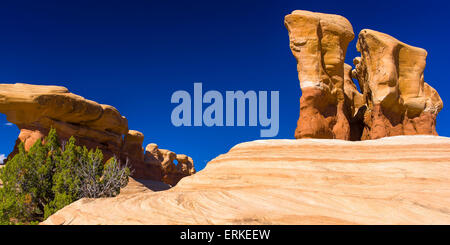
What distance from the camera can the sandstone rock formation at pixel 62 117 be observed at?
76.0 ft

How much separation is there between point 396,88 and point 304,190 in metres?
22.2

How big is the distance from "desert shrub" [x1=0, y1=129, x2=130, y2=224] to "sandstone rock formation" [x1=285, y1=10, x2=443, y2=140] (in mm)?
16705

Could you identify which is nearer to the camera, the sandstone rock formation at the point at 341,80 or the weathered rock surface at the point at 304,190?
the weathered rock surface at the point at 304,190

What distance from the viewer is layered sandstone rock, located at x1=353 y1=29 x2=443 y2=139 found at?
914 inches

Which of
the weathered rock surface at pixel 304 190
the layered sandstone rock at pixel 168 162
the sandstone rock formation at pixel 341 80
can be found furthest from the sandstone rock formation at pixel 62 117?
the weathered rock surface at pixel 304 190

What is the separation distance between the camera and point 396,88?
23.3 metres

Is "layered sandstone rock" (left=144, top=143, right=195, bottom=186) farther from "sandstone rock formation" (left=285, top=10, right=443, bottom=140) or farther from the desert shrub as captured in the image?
the desert shrub

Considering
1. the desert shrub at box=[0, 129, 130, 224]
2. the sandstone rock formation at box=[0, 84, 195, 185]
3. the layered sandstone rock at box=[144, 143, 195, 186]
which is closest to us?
the desert shrub at box=[0, 129, 130, 224]

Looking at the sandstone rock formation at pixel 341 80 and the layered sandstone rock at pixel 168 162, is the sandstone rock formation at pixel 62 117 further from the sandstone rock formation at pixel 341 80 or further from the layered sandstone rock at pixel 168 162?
the sandstone rock formation at pixel 341 80

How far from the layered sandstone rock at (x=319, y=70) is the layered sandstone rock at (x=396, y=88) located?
241 centimetres

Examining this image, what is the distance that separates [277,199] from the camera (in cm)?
498

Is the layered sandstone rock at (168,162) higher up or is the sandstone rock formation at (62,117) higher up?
the sandstone rock formation at (62,117)

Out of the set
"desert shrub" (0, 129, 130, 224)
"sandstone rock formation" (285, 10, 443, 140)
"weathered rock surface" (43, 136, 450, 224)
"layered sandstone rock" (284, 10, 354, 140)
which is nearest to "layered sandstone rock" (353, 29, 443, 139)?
"sandstone rock formation" (285, 10, 443, 140)

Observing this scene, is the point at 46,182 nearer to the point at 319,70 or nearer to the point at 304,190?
the point at 304,190
